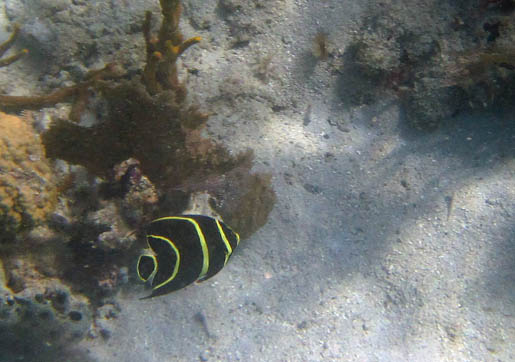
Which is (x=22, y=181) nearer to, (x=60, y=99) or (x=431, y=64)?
(x=60, y=99)

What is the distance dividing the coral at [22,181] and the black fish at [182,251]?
2.86 ft

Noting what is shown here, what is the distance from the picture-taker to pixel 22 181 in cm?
254

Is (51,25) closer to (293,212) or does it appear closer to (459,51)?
(293,212)

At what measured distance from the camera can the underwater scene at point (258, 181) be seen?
2672 millimetres

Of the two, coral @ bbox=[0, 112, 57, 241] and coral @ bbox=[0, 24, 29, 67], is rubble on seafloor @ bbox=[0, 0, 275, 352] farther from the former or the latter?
coral @ bbox=[0, 24, 29, 67]

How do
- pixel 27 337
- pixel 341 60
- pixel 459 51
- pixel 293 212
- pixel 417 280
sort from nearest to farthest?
pixel 27 337 < pixel 417 280 < pixel 293 212 < pixel 459 51 < pixel 341 60

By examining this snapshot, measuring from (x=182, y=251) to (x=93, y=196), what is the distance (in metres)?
0.94

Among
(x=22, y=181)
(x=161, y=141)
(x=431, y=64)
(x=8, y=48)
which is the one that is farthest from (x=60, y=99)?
(x=431, y=64)

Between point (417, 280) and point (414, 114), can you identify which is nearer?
point (417, 280)

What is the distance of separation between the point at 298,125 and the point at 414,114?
1202 mm

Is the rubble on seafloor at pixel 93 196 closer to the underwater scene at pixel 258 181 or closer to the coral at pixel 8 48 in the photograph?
the underwater scene at pixel 258 181

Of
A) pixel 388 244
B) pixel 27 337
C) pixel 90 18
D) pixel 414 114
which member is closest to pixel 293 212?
pixel 388 244

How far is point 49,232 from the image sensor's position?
267cm

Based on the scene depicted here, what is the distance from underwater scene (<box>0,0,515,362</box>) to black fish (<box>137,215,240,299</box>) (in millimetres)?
13
